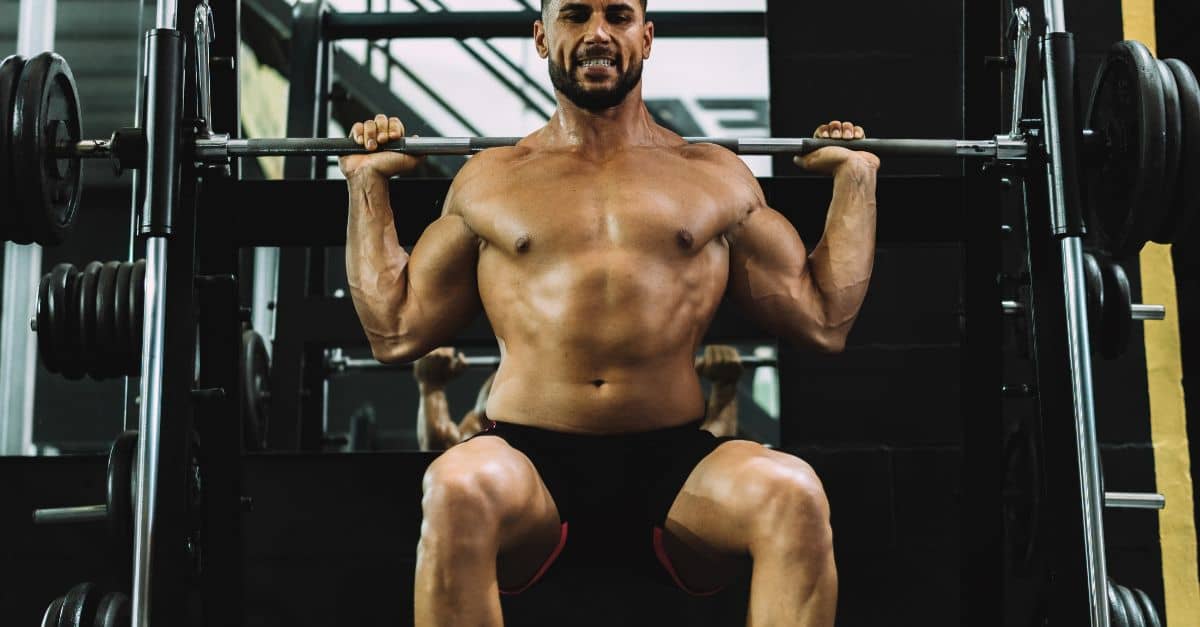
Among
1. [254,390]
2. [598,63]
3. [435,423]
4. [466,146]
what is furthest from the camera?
[435,423]

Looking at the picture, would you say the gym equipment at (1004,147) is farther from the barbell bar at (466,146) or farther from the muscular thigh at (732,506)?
the muscular thigh at (732,506)

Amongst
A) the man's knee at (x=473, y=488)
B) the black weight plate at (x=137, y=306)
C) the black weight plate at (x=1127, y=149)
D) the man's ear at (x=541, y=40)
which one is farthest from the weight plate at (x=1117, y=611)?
the black weight plate at (x=137, y=306)

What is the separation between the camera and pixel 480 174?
2084 mm

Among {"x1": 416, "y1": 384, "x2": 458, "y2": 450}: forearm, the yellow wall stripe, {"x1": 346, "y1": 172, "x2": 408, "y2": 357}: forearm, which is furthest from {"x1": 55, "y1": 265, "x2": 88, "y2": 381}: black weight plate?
the yellow wall stripe

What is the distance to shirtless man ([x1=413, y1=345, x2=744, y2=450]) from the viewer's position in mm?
3236

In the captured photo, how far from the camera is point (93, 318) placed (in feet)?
7.60

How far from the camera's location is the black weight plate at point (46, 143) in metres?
1.97

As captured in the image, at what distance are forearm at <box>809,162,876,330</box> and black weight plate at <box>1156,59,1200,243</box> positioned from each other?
45 centimetres

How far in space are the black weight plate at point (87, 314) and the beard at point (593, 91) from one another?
93cm

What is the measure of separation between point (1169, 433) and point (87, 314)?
2.19 meters

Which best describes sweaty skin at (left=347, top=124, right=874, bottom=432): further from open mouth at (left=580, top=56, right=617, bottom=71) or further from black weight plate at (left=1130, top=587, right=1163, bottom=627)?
black weight plate at (left=1130, top=587, right=1163, bottom=627)

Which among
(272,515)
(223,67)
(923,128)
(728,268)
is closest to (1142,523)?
(923,128)

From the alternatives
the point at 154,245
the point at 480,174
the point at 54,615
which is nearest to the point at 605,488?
the point at 480,174

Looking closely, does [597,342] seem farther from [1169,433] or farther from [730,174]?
[1169,433]
